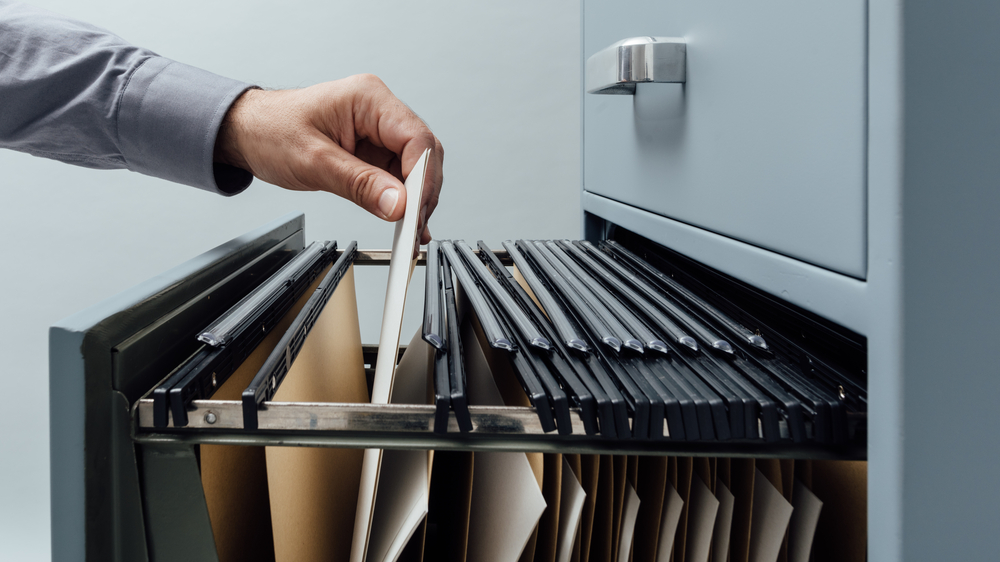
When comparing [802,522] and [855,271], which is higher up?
[855,271]

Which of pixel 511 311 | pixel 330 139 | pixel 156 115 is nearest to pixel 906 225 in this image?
pixel 511 311

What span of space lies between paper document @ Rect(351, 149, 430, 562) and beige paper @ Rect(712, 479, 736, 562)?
22 cm

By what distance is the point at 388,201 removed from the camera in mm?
545

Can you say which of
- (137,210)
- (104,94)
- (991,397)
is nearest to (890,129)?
(991,397)

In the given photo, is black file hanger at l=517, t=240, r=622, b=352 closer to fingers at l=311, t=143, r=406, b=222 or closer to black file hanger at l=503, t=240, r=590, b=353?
black file hanger at l=503, t=240, r=590, b=353

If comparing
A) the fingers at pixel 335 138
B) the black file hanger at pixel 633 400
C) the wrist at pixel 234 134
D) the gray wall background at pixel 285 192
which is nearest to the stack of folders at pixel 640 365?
the black file hanger at pixel 633 400

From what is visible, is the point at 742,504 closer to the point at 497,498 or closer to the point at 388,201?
the point at 497,498

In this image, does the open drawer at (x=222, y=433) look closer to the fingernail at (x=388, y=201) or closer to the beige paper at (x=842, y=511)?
the beige paper at (x=842, y=511)

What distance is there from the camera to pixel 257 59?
1948 mm

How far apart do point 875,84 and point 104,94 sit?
0.67m

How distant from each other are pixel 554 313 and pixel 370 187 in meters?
0.23

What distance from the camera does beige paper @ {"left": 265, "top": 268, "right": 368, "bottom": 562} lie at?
36cm

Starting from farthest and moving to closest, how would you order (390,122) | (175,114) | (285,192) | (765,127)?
1. (285,192)
2. (390,122)
3. (175,114)
4. (765,127)

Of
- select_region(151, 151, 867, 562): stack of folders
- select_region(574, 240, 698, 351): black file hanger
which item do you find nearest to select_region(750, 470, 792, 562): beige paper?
select_region(151, 151, 867, 562): stack of folders
